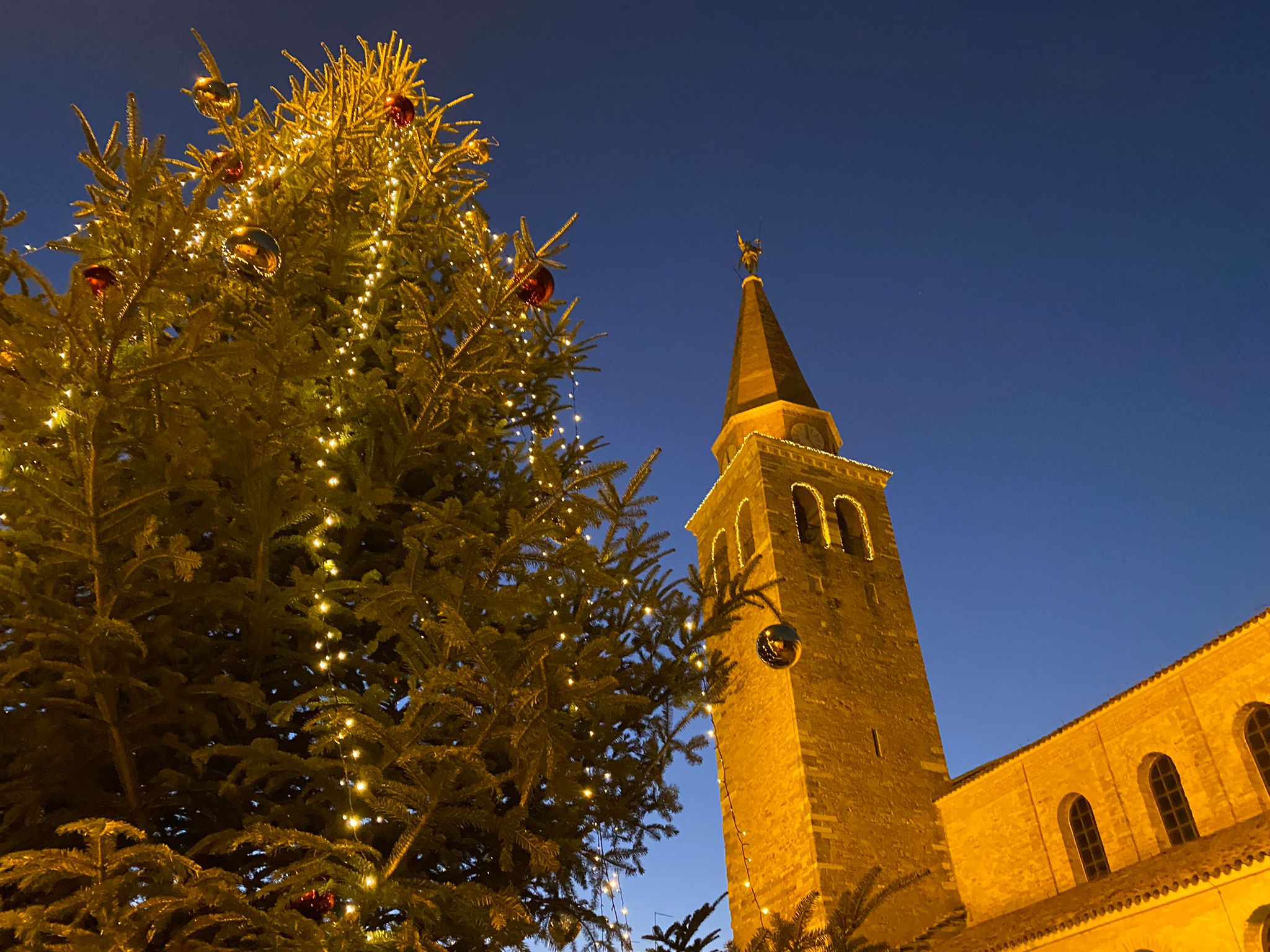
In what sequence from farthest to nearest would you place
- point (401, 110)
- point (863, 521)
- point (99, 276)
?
1. point (863, 521)
2. point (401, 110)
3. point (99, 276)

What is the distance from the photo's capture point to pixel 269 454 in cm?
380

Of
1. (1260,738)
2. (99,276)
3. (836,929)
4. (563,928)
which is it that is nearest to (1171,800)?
(1260,738)

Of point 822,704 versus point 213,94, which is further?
point 822,704

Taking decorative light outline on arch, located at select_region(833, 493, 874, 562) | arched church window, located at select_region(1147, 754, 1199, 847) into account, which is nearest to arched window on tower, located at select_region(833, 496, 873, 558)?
decorative light outline on arch, located at select_region(833, 493, 874, 562)

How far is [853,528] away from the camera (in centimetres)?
2275

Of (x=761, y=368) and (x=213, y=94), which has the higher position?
(x=761, y=368)

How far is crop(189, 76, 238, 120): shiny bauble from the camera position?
664cm

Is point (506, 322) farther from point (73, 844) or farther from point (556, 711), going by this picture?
point (73, 844)

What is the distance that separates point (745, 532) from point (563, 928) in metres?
17.8

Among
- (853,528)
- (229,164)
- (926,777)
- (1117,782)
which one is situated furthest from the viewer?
(853,528)

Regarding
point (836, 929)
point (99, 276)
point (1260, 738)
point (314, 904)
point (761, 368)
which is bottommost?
point (836, 929)

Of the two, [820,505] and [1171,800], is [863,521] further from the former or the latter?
[1171,800]

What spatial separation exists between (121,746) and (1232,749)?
15806 mm

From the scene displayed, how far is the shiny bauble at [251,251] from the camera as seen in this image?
4.73m
